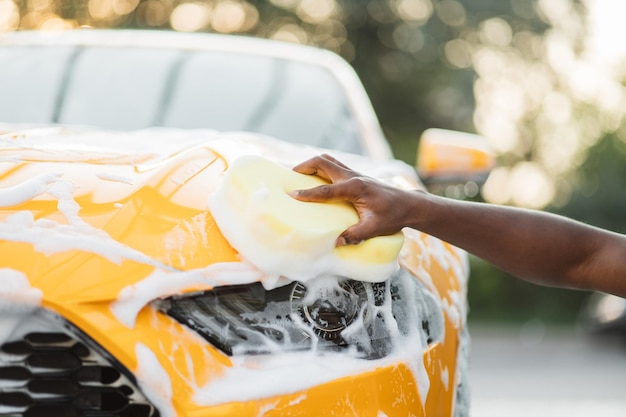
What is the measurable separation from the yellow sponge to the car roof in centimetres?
155

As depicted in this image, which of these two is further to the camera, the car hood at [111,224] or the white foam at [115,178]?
the white foam at [115,178]

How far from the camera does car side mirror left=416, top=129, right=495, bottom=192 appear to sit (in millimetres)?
3590

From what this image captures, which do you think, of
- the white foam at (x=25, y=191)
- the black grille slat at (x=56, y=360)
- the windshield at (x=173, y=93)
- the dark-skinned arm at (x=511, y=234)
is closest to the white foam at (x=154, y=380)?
the black grille slat at (x=56, y=360)

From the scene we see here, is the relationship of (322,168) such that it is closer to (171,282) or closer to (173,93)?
(171,282)

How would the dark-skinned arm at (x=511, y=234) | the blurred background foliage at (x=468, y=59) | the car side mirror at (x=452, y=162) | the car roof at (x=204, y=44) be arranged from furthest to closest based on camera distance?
the blurred background foliage at (x=468, y=59)
the car roof at (x=204, y=44)
the car side mirror at (x=452, y=162)
the dark-skinned arm at (x=511, y=234)

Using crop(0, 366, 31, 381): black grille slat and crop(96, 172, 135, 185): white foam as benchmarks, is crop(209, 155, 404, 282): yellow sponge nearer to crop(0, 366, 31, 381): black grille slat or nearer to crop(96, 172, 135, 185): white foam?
crop(96, 172, 135, 185): white foam

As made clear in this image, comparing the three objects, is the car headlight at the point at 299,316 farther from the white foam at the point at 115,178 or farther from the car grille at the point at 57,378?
the white foam at the point at 115,178

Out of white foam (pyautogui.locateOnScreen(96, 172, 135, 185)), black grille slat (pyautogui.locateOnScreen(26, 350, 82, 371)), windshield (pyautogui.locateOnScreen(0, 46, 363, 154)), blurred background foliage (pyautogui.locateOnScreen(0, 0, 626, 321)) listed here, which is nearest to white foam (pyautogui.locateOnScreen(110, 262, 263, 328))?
black grille slat (pyautogui.locateOnScreen(26, 350, 82, 371))

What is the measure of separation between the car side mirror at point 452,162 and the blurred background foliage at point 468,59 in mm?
16259

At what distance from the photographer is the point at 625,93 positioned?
25.0 m

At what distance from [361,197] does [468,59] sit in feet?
67.2

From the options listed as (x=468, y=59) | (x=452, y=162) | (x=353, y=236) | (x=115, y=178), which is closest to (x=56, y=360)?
(x=115, y=178)

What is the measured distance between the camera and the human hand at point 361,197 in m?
2.09

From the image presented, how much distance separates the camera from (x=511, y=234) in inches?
96.8
